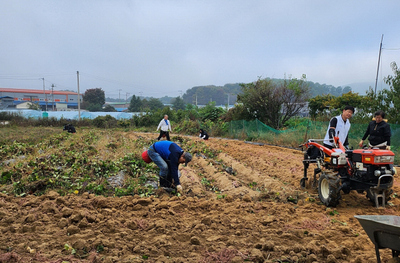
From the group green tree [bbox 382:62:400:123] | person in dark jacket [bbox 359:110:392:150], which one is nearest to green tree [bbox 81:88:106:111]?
green tree [bbox 382:62:400:123]

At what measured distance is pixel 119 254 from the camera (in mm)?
3705

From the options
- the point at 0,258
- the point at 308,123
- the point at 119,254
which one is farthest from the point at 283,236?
the point at 308,123

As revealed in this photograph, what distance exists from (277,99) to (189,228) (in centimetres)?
1853

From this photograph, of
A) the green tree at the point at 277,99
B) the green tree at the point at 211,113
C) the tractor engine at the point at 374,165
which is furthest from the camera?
the green tree at the point at 211,113

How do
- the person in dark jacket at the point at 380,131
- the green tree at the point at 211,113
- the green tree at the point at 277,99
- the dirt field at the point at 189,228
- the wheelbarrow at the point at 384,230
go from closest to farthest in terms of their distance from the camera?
the wheelbarrow at the point at 384,230 < the dirt field at the point at 189,228 < the person in dark jacket at the point at 380,131 < the green tree at the point at 277,99 < the green tree at the point at 211,113

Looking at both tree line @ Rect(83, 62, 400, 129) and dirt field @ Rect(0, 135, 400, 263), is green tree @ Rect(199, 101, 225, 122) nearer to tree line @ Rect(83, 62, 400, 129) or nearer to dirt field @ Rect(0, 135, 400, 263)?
tree line @ Rect(83, 62, 400, 129)

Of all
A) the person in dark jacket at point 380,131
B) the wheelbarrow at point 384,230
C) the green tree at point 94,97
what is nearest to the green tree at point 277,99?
the person in dark jacket at point 380,131

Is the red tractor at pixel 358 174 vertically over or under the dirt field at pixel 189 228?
over

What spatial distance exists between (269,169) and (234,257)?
6207 millimetres

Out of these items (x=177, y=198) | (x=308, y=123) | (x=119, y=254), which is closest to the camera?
(x=119, y=254)

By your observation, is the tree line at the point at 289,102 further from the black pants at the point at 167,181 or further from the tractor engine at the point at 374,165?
the black pants at the point at 167,181

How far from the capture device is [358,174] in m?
5.40

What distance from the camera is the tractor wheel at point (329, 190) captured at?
5344 millimetres

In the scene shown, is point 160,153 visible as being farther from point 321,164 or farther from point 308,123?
point 308,123
